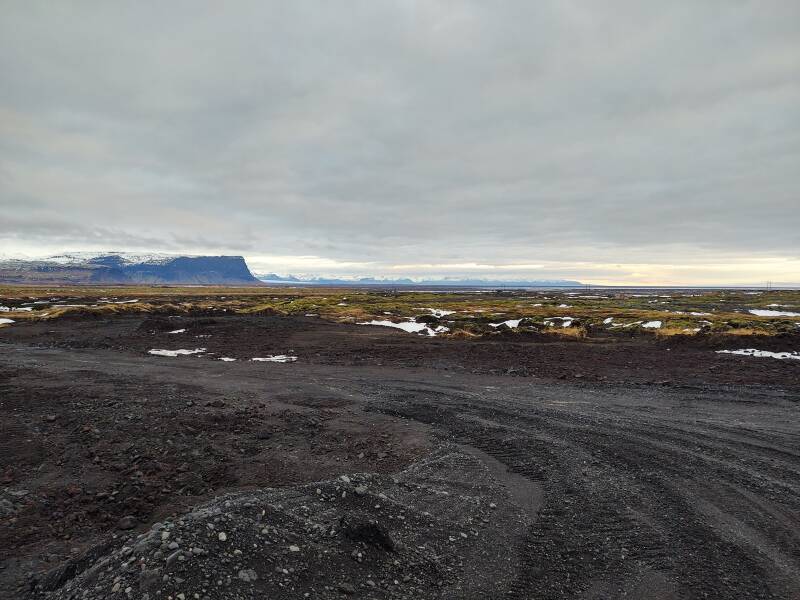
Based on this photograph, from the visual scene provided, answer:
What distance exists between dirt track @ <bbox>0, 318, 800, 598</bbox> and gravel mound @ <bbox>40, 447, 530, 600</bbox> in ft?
1.38

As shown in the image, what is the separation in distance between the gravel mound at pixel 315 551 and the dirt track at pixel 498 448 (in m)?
0.42

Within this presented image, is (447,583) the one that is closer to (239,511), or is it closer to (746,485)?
(239,511)

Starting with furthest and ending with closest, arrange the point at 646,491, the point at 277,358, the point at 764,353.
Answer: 1. the point at 277,358
2. the point at 764,353
3. the point at 646,491

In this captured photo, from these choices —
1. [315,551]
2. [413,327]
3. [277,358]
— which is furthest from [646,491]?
[413,327]

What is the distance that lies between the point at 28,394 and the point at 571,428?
19.4 meters

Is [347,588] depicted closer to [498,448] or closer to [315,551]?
[315,551]

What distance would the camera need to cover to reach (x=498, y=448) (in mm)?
11375

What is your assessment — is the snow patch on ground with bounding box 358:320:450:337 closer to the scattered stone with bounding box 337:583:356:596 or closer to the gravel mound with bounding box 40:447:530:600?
the gravel mound with bounding box 40:447:530:600

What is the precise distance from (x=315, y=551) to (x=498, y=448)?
6483 millimetres

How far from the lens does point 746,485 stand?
9016 millimetres

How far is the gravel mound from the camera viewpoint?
17.2ft

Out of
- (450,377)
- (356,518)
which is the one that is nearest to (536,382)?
(450,377)

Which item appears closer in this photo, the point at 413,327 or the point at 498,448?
the point at 498,448

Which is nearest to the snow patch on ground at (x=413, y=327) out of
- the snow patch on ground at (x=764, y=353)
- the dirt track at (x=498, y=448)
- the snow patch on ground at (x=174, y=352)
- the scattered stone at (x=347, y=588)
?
the dirt track at (x=498, y=448)
